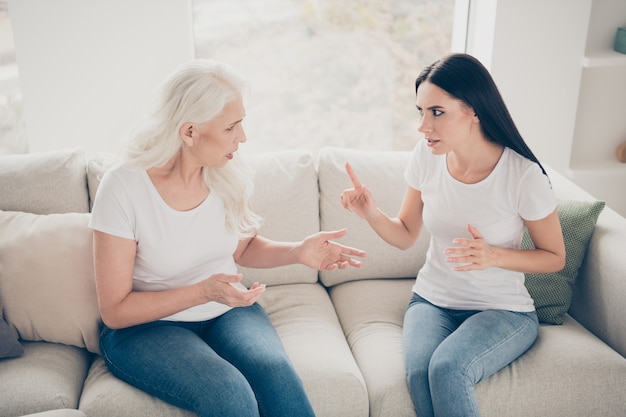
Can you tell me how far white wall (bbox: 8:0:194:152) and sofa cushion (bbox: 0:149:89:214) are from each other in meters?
0.51

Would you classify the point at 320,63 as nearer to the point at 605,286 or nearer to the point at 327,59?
the point at 327,59

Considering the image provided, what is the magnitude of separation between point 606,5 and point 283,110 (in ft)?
4.92

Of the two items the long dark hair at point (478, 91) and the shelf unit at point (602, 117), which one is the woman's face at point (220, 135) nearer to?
the long dark hair at point (478, 91)

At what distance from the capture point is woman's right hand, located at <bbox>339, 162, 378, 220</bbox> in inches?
80.4

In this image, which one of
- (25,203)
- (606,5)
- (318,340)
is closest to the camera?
(318,340)

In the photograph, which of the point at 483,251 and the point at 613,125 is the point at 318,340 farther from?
the point at 613,125

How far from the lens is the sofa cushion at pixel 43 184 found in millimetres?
2230

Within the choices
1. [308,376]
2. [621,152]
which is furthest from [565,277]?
[621,152]

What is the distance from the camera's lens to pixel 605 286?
6.90 feet

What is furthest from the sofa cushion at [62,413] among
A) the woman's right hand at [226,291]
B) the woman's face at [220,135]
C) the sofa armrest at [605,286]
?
the sofa armrest at [605,286]

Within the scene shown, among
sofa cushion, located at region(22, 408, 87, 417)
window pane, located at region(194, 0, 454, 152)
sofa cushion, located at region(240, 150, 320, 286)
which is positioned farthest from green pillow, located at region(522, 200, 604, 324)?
sofa cushion, located at region(22, 408, 87, 417)

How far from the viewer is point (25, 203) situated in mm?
2232

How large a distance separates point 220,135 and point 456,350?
0.84 meters

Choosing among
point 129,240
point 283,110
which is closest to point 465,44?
point 283,110
